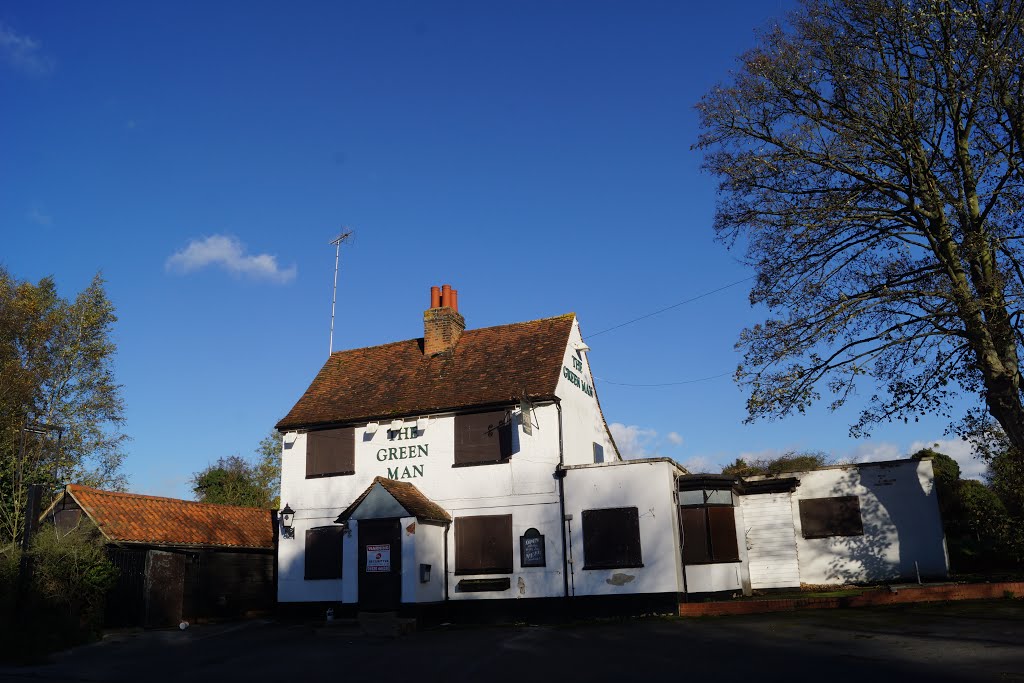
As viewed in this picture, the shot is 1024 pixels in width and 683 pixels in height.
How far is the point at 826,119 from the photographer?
698 inches

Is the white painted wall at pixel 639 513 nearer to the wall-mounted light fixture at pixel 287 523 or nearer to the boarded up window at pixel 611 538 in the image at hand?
the boarded up window at pixel 611 538

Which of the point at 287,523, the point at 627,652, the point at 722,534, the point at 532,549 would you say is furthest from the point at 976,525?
the point at 287,523

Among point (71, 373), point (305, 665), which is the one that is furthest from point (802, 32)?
point (71, 373)

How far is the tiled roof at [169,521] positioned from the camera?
23.9 m

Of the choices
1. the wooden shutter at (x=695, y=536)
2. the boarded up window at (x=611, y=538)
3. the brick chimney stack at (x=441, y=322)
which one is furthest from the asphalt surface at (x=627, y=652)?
the brick chimney stack at (x=441, y=322)

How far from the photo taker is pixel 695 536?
2245cm

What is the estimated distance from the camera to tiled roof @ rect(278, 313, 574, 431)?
23.8m

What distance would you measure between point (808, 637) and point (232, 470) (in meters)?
48.4

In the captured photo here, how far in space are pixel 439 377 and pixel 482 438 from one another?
3206 mm

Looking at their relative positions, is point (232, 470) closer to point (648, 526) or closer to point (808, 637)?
point (648, 526)

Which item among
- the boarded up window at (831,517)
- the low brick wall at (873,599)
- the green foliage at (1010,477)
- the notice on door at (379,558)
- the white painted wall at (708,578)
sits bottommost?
the low brick wall at (873,599)

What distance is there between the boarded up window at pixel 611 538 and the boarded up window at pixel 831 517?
6.90 m

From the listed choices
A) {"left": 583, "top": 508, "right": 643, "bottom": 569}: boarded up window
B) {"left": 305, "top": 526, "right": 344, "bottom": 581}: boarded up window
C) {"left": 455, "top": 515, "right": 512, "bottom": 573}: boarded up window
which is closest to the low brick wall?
{"left": 583, "top": 508, "right": 643, "bottom": 569}: boarded up window

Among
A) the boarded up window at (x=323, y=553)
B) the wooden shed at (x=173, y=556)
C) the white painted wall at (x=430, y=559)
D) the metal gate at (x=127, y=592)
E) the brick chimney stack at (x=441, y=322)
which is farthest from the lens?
the brick chimney stack at (x=441, y=322)
